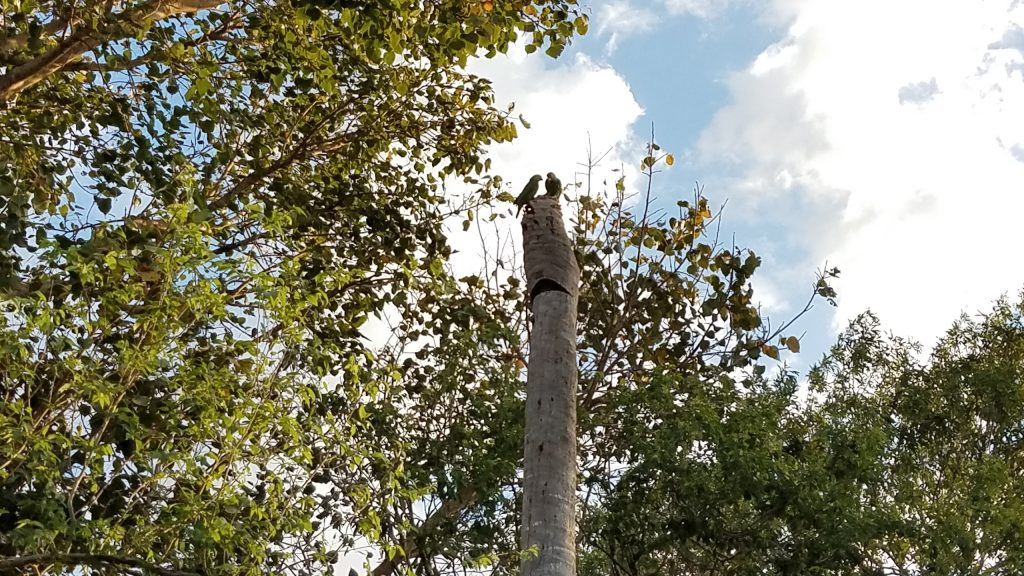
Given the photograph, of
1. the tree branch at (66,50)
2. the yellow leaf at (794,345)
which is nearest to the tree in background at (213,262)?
the tree branch at (66,50)

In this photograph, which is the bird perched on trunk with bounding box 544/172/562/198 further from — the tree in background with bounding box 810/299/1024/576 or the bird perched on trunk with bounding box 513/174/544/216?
the tree in background with bounding box 810/299/1024/576

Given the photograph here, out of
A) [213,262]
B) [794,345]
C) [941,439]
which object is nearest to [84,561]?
[213,262]

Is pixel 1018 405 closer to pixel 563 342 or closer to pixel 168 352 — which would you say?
pixel 563 342

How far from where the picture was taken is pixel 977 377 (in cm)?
1333

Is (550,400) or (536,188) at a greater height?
(536,188)

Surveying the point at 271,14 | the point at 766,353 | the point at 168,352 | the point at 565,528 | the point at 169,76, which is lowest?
the point at 565,528

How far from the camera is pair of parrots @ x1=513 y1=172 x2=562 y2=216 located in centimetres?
625

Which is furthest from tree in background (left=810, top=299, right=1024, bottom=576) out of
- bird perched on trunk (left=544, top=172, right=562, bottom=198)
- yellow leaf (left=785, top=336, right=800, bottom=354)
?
bird perched on trunk (left=544, top=172, right=562, bottom=198)

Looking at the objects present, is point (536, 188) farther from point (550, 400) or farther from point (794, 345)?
point (794, 345)

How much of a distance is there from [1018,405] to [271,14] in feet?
38.3

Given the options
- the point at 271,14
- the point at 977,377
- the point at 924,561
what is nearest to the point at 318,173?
the point at 271,14

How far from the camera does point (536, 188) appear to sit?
6.31 m

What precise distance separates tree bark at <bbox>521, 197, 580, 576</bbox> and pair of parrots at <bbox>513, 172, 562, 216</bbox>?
8 cm

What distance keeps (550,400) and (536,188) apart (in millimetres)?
1640
